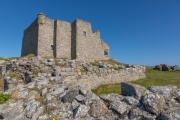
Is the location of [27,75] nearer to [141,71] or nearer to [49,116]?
[49,116]

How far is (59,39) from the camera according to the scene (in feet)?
106

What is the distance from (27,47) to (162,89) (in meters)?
34.0

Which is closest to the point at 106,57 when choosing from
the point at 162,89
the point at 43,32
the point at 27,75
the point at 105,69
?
the point at 43,32

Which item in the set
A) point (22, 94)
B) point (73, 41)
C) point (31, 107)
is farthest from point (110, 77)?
point (73, 41)

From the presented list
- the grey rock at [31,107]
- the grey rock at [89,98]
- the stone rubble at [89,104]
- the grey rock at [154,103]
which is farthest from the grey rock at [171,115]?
the grey rock at [31,107]

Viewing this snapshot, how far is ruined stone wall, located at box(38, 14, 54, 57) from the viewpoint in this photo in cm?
3028

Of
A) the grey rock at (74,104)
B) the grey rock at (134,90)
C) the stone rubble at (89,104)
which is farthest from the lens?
the grey rock at (134,90)

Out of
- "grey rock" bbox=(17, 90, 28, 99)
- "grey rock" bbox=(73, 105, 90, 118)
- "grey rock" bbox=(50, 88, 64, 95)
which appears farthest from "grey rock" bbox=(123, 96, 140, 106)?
"grey rock" bbox=(17, 90, 28, 99)

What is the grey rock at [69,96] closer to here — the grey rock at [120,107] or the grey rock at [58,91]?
the grey rock at [58,91]

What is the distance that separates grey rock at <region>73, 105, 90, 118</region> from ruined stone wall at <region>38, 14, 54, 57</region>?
26.7 metres

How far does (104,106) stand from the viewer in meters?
5.73

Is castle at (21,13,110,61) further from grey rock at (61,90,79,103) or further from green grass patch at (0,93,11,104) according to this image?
grey rock at (61,90,79,103)

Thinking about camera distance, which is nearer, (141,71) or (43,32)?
(141,71)

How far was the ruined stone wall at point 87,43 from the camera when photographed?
33781 millimetres
